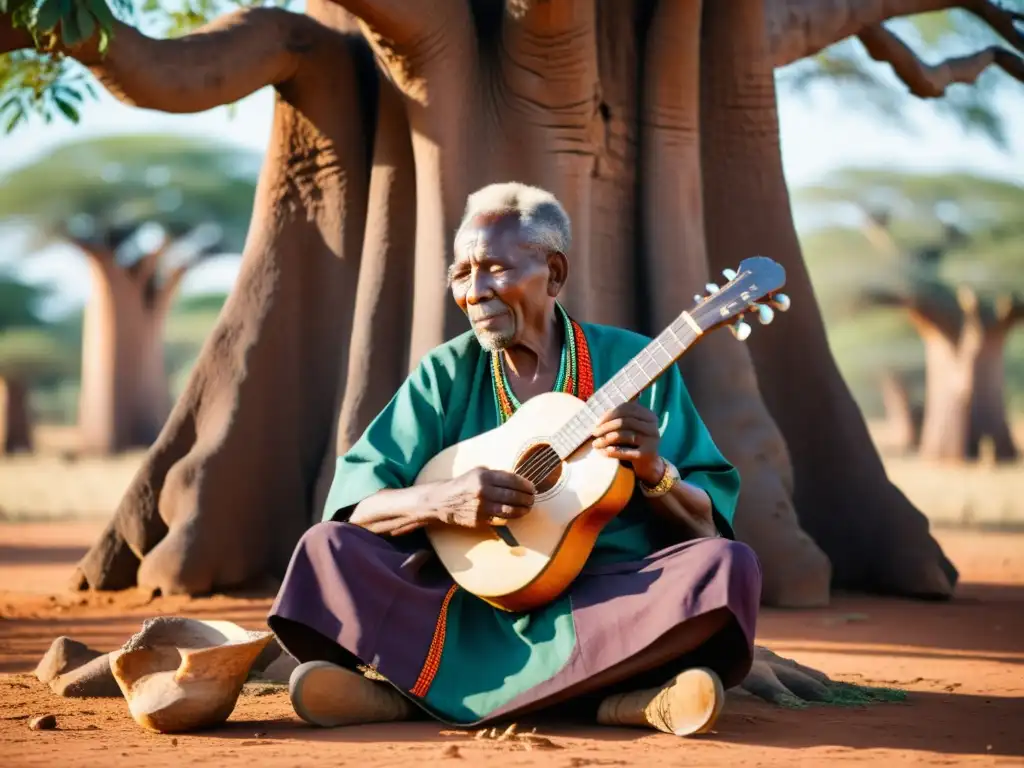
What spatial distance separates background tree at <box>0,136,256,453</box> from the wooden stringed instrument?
25075mm

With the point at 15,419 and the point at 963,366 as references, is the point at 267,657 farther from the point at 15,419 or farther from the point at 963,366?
the point at 15,419

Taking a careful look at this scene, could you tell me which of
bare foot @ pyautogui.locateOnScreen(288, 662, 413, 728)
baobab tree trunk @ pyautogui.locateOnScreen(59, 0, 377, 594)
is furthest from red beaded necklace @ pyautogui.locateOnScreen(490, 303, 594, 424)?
baobab tree trunk @ pyautogui.locateOnScreen(59, 0, 377, 594)

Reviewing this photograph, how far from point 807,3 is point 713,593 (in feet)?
17.9

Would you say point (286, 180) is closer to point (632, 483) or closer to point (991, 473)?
point (632, 483)

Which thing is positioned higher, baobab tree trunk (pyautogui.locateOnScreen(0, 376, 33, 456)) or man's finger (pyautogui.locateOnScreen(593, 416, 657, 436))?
baobab tree trunk (pyautogui.locateOnScreen(0, 376, 33, 456))

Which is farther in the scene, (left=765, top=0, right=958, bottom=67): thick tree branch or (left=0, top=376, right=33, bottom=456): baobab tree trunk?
(left=0, top=376, right=33, bottom=456): baobab tree trunk

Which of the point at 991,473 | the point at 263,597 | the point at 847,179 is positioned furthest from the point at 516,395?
the point at 847,179

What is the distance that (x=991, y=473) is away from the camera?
22.3 meters

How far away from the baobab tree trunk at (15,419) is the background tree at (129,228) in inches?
86.3

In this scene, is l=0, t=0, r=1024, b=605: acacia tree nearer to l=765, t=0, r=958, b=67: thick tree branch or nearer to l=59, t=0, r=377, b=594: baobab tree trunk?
l=59, t=0, r=377, b=594: baobab tree trunk

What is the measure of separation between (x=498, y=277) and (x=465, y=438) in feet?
1.59

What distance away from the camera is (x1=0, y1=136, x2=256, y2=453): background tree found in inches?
1123

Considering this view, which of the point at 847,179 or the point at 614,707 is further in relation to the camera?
the point at 847,179

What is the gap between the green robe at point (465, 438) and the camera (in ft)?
13.7
